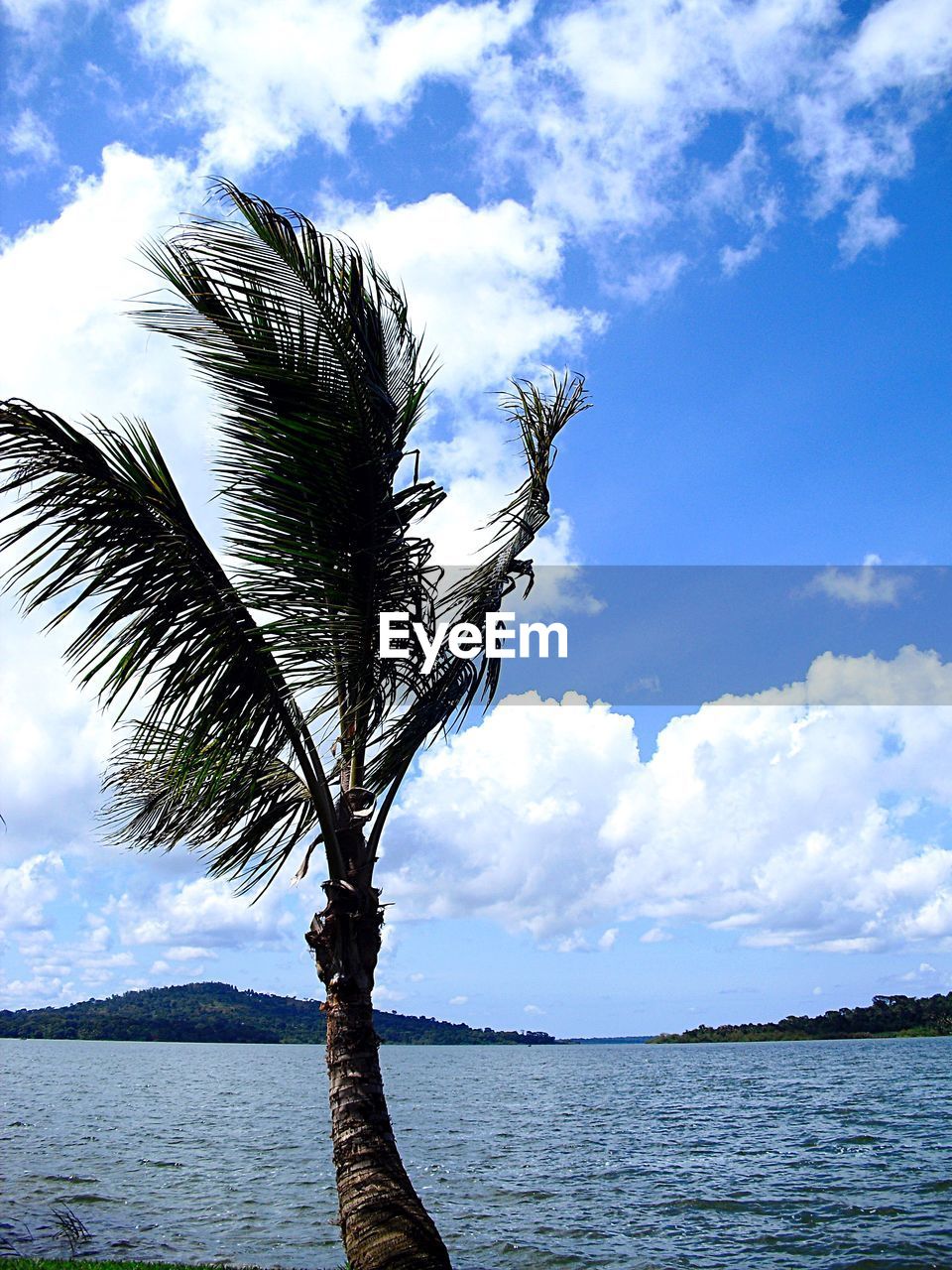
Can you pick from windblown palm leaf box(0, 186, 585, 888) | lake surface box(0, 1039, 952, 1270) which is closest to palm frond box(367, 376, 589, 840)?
windblown palm leaf box(0, 186, 585, 888)

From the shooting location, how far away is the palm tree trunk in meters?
7.05

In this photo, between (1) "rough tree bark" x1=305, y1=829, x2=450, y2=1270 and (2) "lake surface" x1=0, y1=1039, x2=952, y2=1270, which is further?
(2) "lake surface" x1=0, y1=1039, x2=952, y2=1270

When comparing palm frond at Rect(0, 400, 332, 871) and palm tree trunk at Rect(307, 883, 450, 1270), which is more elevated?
palm frond at Rect(0, 400, 332, 871)

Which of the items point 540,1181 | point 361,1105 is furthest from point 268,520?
point 540,1181

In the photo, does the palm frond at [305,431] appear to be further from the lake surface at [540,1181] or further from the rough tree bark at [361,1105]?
the lake surface at [540,1181]

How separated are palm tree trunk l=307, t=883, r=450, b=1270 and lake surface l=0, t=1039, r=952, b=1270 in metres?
6.81

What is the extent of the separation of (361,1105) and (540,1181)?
1609 cm

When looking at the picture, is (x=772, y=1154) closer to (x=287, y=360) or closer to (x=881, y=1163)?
(x=881, y=1163)

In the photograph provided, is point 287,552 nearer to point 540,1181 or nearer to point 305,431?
point 305,431

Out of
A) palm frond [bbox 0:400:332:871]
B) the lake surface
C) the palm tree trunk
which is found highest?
palm frond [bbox 0:400:332:871]

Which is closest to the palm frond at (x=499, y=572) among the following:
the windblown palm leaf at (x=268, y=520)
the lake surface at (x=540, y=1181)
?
the windblown palm leaf at (x=268, y=520)

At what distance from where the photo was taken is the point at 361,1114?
7.54m

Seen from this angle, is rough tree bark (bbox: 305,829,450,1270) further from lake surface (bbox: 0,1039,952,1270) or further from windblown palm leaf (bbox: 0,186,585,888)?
lake surface (bbox: 0,1039,952,1270)

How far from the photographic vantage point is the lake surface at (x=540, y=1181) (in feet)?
47.3
